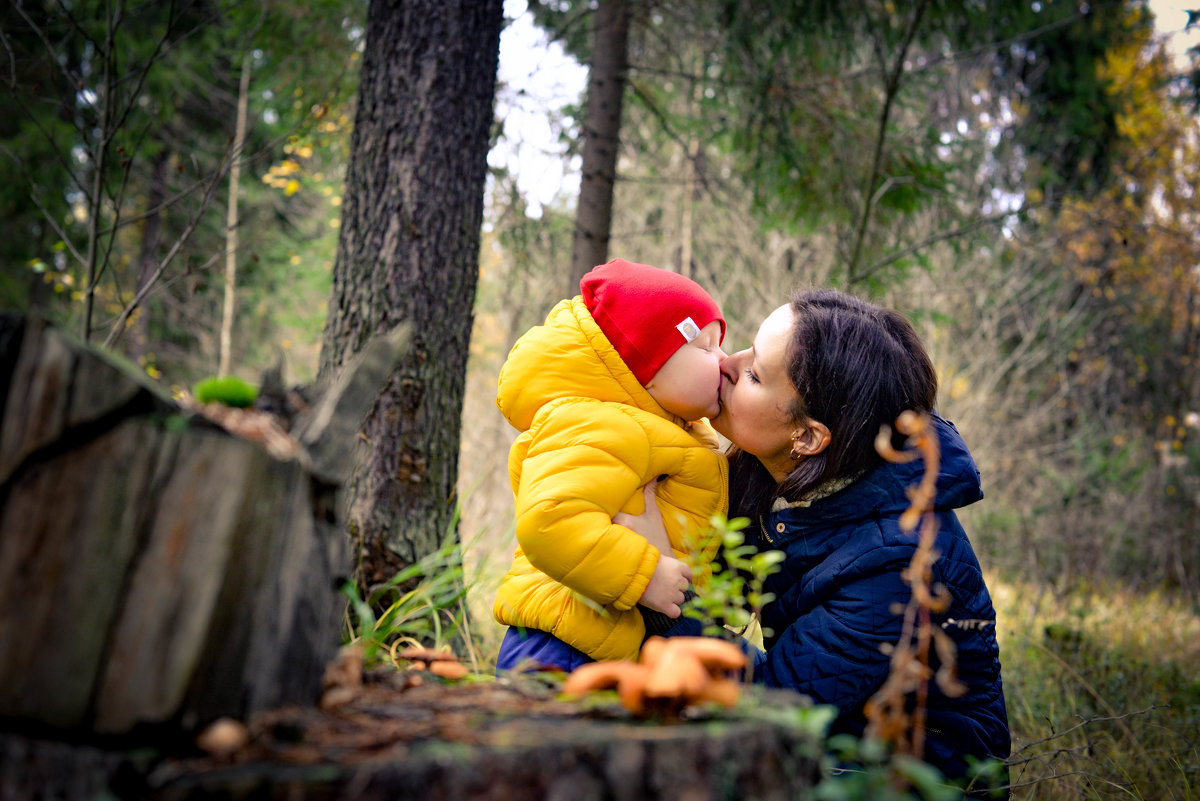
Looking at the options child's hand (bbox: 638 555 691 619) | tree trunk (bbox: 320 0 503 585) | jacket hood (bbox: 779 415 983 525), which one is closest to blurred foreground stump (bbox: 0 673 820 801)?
child's hand (bbox: 638 555 691 619)

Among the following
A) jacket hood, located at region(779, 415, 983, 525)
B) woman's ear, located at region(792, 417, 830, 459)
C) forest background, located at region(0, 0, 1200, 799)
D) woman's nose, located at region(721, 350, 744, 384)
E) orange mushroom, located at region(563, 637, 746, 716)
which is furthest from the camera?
forest background, located at region(0, 0, 1200, 799)

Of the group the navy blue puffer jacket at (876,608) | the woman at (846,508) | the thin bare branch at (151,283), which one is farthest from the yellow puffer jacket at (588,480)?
the thin bare branch at (151,283)

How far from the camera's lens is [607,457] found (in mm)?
2096

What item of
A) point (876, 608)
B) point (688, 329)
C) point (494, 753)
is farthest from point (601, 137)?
point (494, 753)

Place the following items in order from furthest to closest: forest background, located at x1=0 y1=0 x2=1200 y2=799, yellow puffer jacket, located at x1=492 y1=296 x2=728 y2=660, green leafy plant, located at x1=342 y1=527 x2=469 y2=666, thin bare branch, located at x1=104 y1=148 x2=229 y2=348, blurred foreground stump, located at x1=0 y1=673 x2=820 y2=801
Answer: forest background, located at x1=0 y1=0 x2=1200 y2=799 → thin bare branch, located at x1=104 y1=148 x2=229 y2=348 → green leafy plant, located at x1=342 y1=527 x2=469 y2=666 → yellow puffer jacket, located at x1=492 y1=296 x2=728 y2=660 → blurred foreground stump, located at x1=0 y1=673 x2=820 y2=801

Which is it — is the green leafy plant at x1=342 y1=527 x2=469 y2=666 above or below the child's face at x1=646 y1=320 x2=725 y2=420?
below

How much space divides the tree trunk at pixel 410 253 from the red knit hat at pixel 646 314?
103 cm

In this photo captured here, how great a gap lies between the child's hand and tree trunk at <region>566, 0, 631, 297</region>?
291 cm

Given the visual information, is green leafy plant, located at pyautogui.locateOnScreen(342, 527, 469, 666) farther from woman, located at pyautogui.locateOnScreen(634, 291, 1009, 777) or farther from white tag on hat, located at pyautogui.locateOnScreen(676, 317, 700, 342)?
white tag on hat, located at pyautogui.locateOnScreen(676, 317, 700, 342)

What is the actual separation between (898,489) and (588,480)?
0.93 meters

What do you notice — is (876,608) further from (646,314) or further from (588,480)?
(646,314)

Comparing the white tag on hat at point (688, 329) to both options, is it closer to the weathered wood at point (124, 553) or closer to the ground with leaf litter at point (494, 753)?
the ground with leaf litter at point (494, 753)

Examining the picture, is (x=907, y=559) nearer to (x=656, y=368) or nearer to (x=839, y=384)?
(x=839, y=384)

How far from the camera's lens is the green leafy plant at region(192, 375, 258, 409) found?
1206 millimetres
